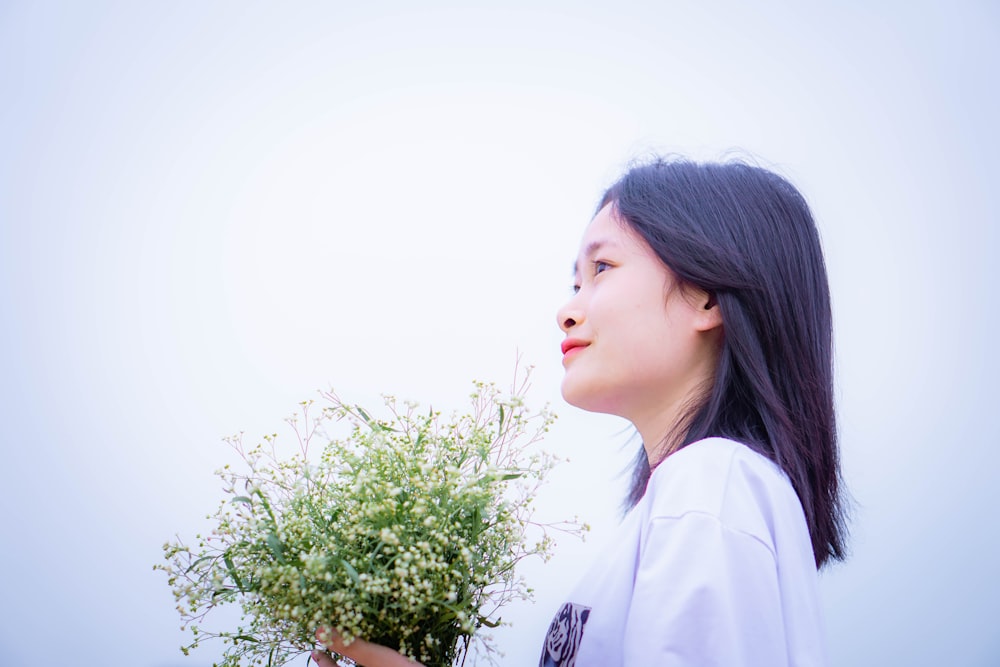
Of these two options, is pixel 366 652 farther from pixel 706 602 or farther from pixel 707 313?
pixel 707 313

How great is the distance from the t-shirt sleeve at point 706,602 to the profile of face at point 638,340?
1.13 ft

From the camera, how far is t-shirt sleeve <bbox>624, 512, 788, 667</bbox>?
0.99m

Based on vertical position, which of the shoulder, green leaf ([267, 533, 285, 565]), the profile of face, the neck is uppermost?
the profile of face

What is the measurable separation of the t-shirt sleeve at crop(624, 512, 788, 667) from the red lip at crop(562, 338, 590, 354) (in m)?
0.43

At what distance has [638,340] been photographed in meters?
1.37

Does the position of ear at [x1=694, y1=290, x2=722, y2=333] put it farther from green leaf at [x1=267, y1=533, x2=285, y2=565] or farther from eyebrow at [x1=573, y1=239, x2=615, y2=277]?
green leaf at [x1=267, y1=533, x2=285, y2=565]

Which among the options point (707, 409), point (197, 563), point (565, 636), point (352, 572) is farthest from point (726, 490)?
point (197, 563)

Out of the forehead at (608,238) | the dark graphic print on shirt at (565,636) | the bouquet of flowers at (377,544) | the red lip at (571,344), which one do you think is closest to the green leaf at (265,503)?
the bouquet of flowers at (377,544)

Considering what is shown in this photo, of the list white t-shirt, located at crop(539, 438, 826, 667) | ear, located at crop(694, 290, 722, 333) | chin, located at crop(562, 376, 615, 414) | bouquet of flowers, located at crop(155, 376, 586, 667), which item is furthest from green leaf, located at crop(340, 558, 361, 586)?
ear, located at crop(694, 290, 722, 333)

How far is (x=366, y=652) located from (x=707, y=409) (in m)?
0.70

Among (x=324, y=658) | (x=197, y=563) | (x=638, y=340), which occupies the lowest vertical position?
(x=324, y=658)

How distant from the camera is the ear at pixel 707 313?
141 centimetres

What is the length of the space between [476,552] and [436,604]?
0.10 meters

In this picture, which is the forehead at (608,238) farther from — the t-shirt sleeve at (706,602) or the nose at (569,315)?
the t-shirt sleeve at (706,602)
